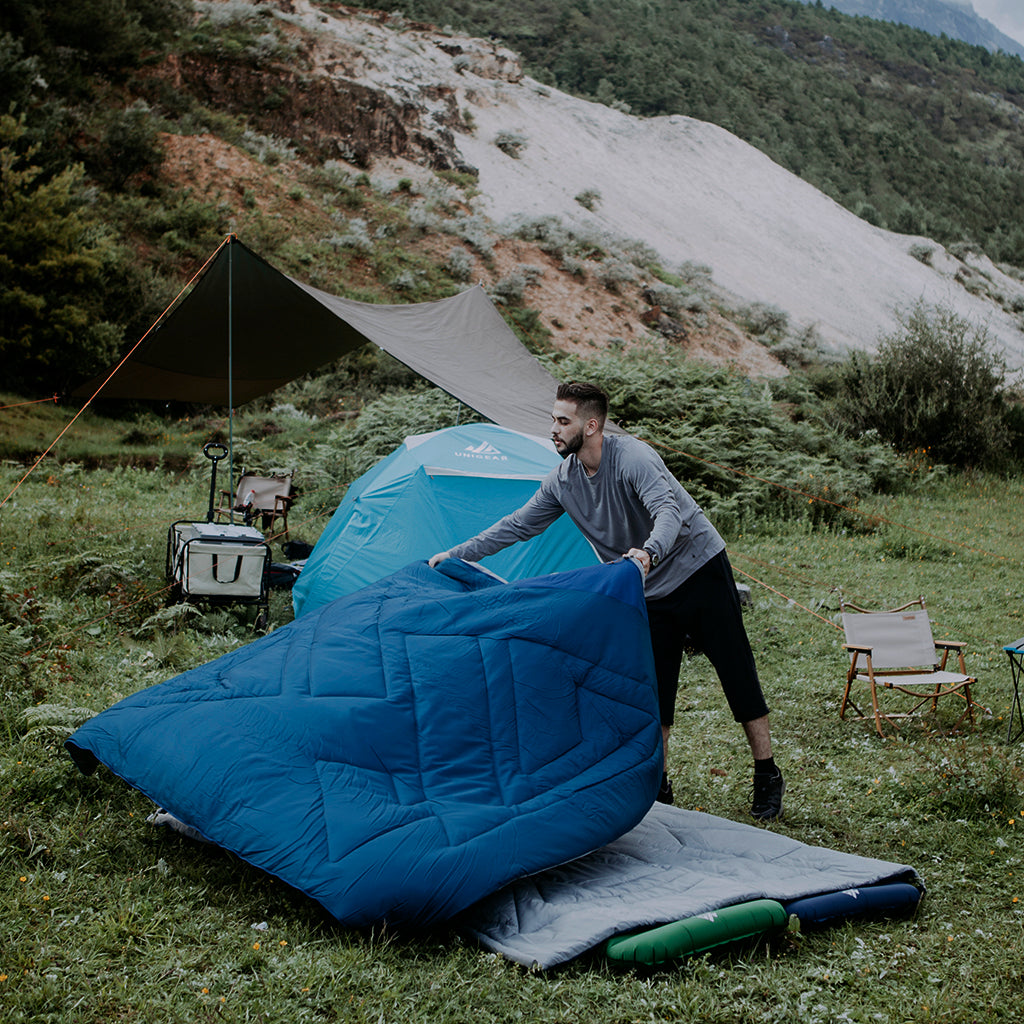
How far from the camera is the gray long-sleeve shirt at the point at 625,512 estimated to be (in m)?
3.29

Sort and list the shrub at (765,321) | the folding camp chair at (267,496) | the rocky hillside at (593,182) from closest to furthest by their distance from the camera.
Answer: the folding camp chair at (267,496), the rocky hillside at (593,182), the shrub at (765,321)

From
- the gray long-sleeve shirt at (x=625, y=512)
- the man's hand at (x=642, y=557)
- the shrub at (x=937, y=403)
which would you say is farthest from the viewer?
the shrub at (x=937, y=403)

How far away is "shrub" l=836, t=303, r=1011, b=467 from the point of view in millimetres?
13406

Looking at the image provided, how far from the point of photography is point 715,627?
3410 millimetres

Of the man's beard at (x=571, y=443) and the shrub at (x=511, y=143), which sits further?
the shrub at (x=511, y=143)

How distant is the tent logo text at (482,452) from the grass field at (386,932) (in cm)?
181

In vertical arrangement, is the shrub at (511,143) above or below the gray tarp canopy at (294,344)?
above

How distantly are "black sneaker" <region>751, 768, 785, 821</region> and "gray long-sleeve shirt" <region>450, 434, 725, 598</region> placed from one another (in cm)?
82

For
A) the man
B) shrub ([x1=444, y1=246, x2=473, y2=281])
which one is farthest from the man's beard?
shrub ([x1=444, y1=246, x2=473, y2=281])

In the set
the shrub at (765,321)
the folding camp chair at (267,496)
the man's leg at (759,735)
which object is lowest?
the folding camp chair at (267,496)

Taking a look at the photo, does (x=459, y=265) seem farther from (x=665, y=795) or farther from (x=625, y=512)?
(x=665, y=795)

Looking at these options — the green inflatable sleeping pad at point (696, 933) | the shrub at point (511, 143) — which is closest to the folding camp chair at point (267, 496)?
the green inflatable sleeping pad at point (696, 933)

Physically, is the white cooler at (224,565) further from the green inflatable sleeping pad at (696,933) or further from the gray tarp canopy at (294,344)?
the green inflatable sleeping pad at (696,933)

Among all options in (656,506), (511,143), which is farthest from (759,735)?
(511,143)
